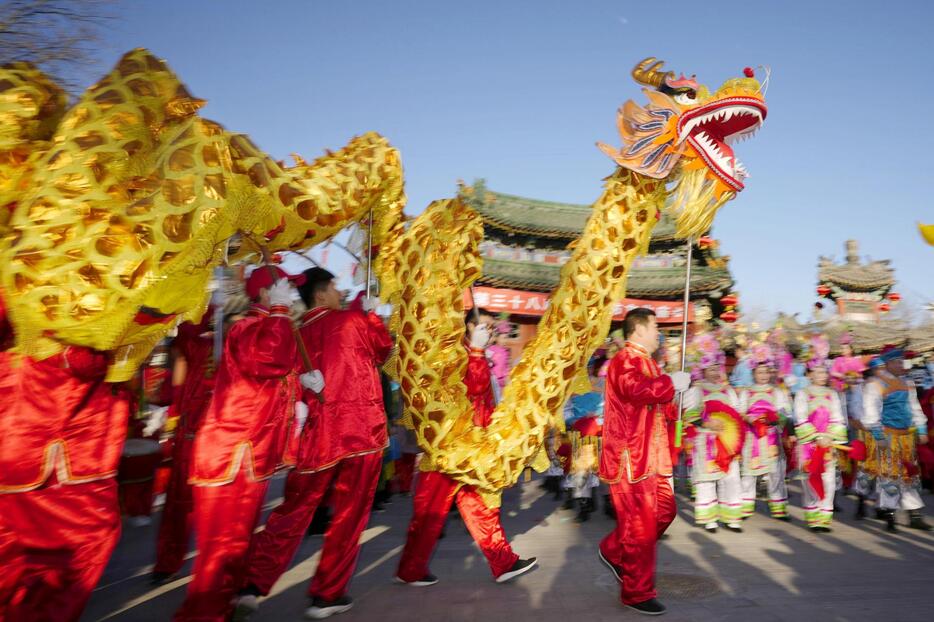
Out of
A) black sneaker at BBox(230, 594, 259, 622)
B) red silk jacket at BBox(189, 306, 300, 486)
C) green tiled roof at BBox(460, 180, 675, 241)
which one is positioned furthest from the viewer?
green tiled roof at BBox(460, 180, 675, 241)

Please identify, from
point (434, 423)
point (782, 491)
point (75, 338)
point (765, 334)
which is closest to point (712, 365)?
point (782, 491)

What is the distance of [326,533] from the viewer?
348 cm

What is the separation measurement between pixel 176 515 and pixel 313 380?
140 centimetres

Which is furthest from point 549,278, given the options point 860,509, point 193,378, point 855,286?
point 193,378

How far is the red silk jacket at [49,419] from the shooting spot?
2305 millimetres

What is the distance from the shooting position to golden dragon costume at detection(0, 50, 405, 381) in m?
2.17

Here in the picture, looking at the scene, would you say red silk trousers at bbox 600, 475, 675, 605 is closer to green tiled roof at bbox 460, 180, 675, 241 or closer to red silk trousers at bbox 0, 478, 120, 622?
red silk trousers at bbox 0, 478, 120, 622

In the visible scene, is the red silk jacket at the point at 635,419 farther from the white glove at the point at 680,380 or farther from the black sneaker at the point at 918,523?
the black sneaker at the point at 918,523

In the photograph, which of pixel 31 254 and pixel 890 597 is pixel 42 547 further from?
pixel 890 597

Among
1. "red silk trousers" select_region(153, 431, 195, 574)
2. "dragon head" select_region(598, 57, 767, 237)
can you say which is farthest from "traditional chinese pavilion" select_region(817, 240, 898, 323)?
"red silk trousers" select_region(153, 431, 195, 574)

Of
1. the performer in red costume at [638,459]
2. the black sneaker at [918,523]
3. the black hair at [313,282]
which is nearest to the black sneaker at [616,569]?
the performer in red costume at [638,459]

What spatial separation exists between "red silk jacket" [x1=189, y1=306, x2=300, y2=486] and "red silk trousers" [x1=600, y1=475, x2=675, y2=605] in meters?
1.81

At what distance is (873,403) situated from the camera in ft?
19.2

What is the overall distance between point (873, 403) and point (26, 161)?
6.37m
